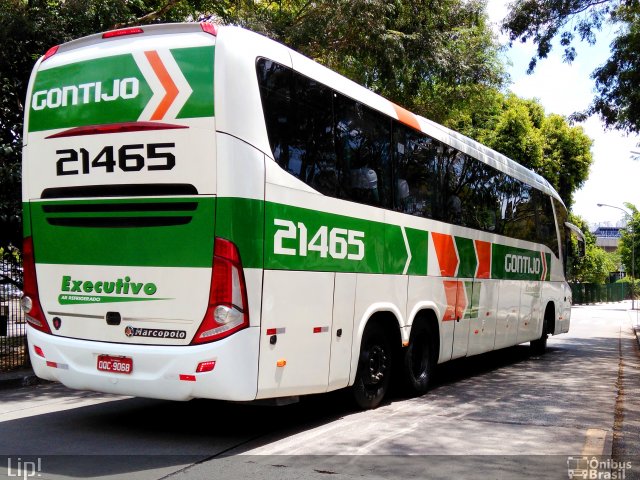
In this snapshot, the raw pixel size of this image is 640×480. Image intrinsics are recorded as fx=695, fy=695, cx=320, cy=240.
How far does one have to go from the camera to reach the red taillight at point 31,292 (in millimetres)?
6867

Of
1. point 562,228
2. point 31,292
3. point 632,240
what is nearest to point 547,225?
point 562,228

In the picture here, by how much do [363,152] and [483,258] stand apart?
433cm

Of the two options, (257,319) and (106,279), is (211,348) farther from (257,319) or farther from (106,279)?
(106,279)

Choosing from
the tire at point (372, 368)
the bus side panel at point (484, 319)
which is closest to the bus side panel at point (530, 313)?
the bus side panel at point (484, 319)

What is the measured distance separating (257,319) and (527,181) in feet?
31.0

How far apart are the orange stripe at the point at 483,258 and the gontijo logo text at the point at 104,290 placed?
21.4 ft

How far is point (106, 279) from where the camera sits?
254 inches

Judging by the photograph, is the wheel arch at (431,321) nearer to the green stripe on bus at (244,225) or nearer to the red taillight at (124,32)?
the green stripe on bus at (244,225)

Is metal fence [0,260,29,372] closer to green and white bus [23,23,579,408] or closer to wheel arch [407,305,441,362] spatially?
green and white bus [23,23,579,408]

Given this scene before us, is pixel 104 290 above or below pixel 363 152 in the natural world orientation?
below

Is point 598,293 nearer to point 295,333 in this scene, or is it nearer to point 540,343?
point 540,343

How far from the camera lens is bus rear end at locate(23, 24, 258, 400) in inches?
237

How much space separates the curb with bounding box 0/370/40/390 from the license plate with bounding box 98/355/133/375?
14.0 ft

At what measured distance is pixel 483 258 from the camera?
11.6m
